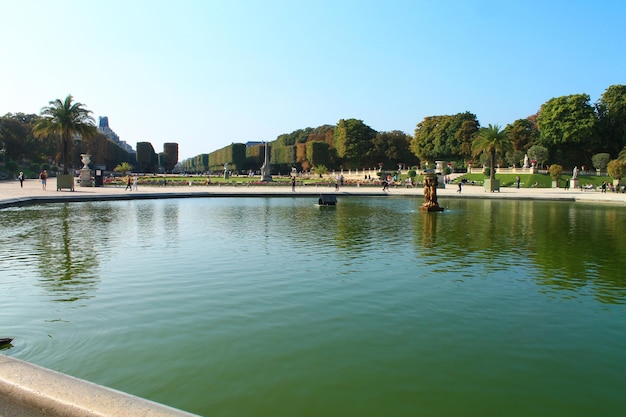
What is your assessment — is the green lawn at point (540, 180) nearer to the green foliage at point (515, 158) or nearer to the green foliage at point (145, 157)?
the green foliage at point (515, 158)

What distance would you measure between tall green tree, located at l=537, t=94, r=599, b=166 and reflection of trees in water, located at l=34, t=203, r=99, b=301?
204ft

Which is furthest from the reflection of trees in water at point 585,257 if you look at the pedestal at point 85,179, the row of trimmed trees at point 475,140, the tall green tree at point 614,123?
the tall green tree at point 614,123

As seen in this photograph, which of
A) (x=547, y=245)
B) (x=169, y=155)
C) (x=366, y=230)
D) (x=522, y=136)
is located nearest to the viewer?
(x=547, y=245)

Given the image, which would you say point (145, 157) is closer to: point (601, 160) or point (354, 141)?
point (354, 141)

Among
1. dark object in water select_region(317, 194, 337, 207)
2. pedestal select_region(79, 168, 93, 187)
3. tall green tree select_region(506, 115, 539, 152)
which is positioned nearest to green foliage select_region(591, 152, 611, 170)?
tall green tree select_region(506, 115, 539, 152)

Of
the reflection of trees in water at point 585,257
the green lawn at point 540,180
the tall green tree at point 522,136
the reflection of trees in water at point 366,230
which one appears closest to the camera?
the reflection of trees in water at point 585,257

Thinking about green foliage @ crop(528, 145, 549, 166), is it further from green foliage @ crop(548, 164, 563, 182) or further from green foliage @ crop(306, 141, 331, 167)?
green foliage @ crop(306, 141, 331, 167)

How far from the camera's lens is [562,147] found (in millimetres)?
67188

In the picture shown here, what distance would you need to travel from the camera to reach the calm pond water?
15.9 feet

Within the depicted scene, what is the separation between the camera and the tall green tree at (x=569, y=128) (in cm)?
6381

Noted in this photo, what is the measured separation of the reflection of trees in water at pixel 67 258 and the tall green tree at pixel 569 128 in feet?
204

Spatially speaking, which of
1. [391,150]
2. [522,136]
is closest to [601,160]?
[522,136]

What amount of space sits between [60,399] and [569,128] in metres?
71.0

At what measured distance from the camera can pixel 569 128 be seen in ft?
211
